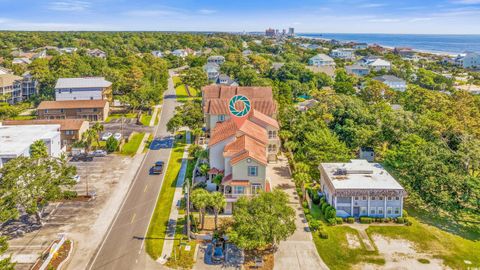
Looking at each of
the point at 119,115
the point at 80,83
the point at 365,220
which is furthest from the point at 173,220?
the point at 80,83

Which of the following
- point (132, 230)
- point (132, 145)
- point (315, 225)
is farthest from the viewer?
point (132, 145)

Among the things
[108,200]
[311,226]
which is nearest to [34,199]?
[108,200]

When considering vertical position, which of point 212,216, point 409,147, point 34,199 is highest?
point 409,147

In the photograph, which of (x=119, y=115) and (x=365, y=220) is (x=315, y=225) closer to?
(x=365, y=220)

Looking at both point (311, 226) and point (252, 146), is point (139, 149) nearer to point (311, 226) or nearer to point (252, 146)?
point (252, 146)

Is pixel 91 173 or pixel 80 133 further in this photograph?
pixel 80 133

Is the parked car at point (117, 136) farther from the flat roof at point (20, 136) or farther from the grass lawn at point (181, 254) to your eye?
the grass lawn at point (181, 254)
